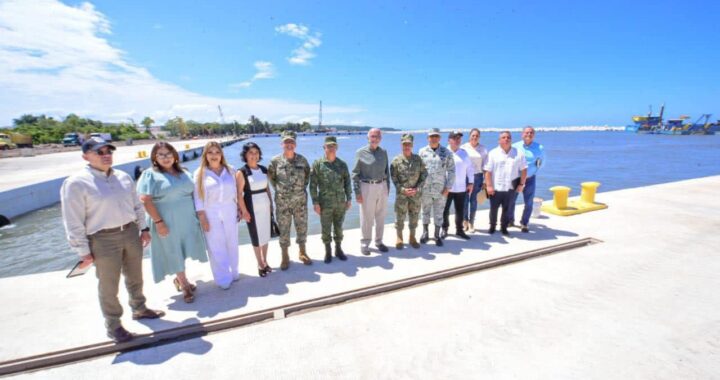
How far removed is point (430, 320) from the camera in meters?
2.68

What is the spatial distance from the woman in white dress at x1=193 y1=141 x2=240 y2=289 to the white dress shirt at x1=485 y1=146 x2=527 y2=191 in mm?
3871

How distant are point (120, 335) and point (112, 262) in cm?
60

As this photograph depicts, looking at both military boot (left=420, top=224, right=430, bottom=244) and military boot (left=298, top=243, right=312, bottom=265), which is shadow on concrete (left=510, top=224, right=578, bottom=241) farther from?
military boot (left=298, top=243, right=312, bottom=265)

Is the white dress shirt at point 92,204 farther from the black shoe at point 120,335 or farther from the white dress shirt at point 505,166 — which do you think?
the white dress shirt at point 505,166

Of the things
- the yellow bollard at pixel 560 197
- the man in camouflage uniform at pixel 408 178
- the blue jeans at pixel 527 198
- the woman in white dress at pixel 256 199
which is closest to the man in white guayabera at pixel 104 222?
the woman in white dress at pixel 256 199

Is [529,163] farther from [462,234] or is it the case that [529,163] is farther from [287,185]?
[287,185]

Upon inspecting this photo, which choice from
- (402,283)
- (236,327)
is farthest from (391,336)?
(236,327)

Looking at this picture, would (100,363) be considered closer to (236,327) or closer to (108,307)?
(108,307)

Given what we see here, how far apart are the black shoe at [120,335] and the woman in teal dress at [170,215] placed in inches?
23.0

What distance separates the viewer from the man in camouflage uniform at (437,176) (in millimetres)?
4273

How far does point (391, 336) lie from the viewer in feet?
8.16

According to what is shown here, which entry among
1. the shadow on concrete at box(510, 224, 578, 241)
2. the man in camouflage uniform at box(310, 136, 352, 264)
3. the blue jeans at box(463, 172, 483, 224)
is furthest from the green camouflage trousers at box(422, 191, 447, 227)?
the shadow on concrete at box(510, 224, 578, 241)

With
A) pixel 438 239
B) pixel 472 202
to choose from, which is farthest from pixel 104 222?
pixel 472 202

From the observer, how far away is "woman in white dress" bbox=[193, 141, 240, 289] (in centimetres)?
301
